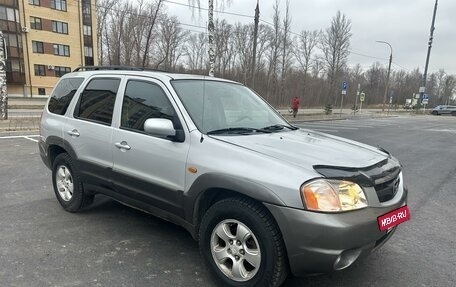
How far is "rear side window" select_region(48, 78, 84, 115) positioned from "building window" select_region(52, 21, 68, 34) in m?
45.2

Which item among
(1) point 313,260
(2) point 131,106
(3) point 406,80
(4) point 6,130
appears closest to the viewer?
(1) point 313,260

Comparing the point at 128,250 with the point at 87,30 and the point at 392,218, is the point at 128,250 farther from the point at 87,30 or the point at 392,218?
the point at 87,30

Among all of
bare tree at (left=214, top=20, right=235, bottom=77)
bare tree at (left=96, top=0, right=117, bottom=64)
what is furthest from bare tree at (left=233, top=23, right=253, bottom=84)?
bare tree at (left=96, top=0, right=117, bottom=64)

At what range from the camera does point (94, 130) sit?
13.3 feet

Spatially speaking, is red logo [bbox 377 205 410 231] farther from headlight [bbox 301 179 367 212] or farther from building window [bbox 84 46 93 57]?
building window [bbox 84 46 93 57]

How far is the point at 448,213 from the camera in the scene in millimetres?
5211

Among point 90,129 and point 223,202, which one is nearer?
point 223,202

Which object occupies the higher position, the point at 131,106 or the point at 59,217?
the point at 131,106

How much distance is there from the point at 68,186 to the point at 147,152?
6.12 ft

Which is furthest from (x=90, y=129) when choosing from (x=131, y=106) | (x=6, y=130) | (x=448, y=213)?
(x=6, y=130)

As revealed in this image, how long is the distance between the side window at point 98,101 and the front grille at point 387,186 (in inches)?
110

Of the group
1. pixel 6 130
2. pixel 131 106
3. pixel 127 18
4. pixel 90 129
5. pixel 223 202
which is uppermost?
pixel 127 18

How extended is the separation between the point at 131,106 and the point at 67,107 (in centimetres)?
136

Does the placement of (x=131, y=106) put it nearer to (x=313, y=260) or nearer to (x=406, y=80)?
(x=313, y=260)
